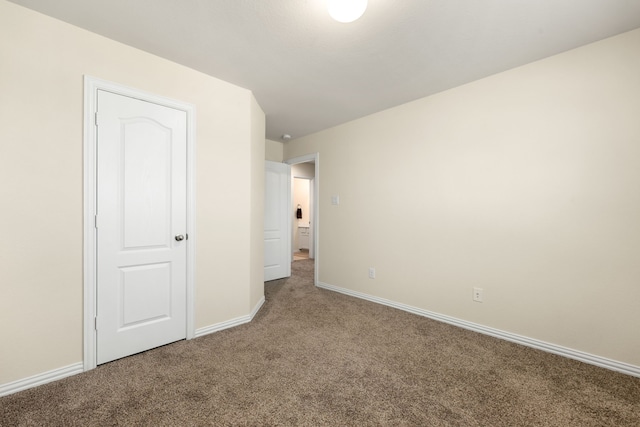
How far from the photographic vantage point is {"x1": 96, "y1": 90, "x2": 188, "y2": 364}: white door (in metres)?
2.02

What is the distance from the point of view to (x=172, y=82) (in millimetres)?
2336

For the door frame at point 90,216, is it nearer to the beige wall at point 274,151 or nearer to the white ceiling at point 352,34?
the white ceiling at point 352,34

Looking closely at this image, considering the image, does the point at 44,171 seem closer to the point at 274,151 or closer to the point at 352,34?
the point at 352,34

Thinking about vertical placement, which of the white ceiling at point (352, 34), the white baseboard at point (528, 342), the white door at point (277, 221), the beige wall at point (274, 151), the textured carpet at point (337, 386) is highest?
the white ceiling at point (352, 34)

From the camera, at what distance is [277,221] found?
459cm

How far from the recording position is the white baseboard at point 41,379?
167 cm

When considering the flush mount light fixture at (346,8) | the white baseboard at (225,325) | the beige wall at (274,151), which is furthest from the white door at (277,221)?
the flush mount light fixture at (346,8)

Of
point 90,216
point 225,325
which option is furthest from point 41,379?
point 225,325

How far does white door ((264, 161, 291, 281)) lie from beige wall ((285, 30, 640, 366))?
5.40 ft

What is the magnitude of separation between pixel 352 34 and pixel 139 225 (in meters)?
2.22

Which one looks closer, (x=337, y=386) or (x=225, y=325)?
(x=337, y=386)

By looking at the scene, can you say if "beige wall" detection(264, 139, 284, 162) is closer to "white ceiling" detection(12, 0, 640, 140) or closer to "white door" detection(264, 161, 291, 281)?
"white door" detection(264, 161, 291, 281)

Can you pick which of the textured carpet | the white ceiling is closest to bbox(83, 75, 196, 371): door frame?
the textured carpet

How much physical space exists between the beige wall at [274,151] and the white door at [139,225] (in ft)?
7.43
